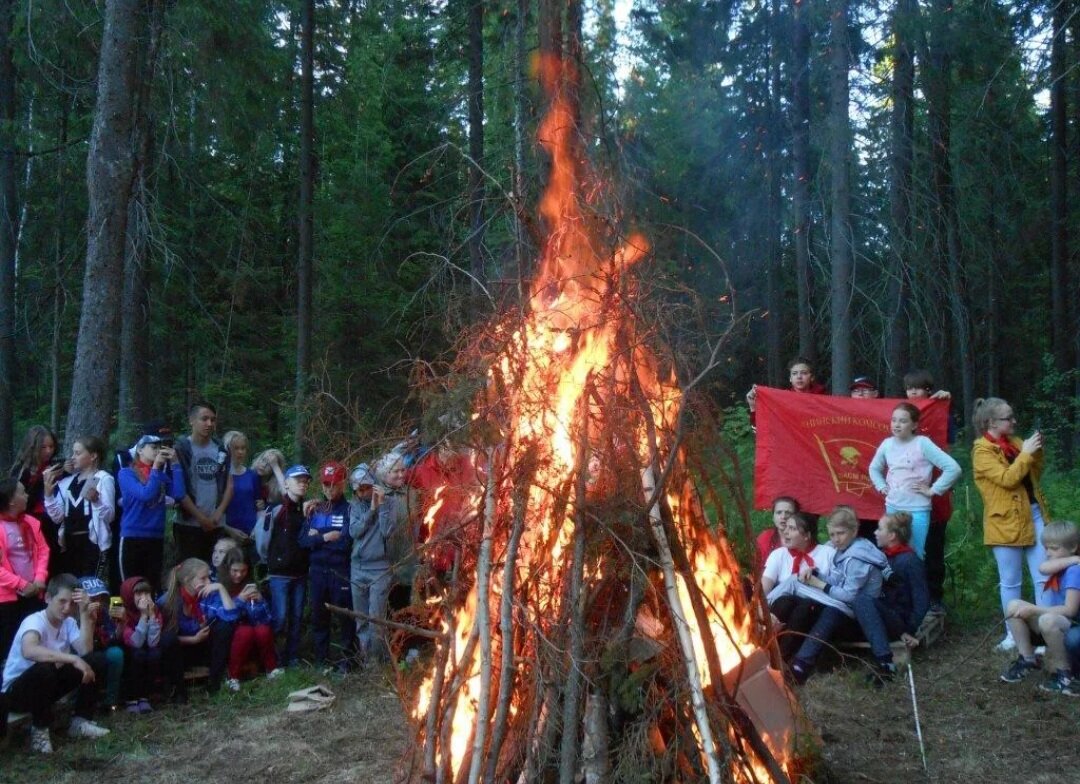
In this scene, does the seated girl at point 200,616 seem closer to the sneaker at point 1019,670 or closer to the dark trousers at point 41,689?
the dark trousers at point 41,689

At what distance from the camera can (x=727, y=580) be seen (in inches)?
185

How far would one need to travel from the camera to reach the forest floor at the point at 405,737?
5367 millimetres

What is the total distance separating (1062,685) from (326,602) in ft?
17.2

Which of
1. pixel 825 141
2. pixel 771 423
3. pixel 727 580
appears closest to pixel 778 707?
pixel 727 580

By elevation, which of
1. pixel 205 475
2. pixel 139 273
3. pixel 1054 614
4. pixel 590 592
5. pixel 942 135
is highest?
pixel 942 135

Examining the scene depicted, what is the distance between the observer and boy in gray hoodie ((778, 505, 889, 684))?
6.83 meters

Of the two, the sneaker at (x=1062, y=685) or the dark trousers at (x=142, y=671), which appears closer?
the sneaker at (x=1062, y=685)

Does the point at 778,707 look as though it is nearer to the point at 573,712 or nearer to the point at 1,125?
the point at 573,712

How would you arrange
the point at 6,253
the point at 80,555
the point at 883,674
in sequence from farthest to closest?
the point at 6,253 → the point at 80,555 → the point at 883,674

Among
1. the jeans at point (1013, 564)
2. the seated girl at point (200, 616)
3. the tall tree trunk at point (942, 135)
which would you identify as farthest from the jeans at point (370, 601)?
the tall tree trunk at point (942, 135)

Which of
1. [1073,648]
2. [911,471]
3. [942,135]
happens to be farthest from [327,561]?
[942,135]

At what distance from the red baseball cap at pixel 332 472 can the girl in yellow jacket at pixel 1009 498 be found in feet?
14.6

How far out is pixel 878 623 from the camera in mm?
6781

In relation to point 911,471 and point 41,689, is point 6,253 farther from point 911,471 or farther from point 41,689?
point 911,471
